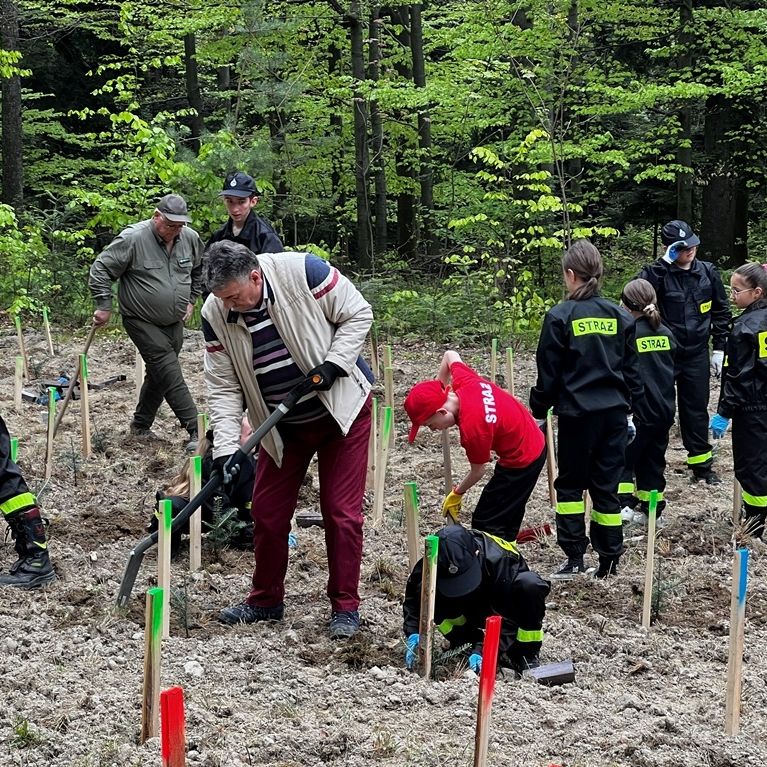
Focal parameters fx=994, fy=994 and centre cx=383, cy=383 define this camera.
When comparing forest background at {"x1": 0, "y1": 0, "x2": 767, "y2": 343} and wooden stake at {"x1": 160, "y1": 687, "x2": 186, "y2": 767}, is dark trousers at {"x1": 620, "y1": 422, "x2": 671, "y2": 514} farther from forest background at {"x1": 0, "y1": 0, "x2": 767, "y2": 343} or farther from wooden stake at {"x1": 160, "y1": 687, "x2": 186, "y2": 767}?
forest background at {"x1": 0, "y1": 0, "x2": 767, "y2": 343}

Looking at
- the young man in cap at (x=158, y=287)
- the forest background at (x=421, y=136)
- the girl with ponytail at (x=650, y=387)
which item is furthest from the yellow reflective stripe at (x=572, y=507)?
the forest background at (x=421, y=136)

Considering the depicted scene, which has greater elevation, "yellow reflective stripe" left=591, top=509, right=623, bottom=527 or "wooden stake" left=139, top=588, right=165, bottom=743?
"wooden stake" left=139, top=588, right=165, bottom=743

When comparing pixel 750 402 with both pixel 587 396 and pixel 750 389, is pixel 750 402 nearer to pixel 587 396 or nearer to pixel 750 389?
pixel 750 389

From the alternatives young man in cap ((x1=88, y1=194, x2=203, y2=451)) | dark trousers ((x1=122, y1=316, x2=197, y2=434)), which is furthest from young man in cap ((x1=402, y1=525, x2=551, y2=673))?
dark trousers ((x1=122, y1=316, x2=197, y2=434))

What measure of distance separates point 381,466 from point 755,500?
2290mm

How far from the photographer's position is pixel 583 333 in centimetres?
526

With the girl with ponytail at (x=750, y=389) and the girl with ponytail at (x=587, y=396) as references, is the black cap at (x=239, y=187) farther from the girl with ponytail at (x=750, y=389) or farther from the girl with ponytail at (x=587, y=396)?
the girl with ponytail at (x=750, y=389)

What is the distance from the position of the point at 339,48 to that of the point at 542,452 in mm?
15169

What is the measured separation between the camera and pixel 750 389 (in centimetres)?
594

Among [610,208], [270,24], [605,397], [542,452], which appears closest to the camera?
[542,452]

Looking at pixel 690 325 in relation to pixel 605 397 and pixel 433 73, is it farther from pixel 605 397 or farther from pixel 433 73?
pixel 433 73

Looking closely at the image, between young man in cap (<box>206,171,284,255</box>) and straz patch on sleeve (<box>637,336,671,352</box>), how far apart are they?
2415 mm

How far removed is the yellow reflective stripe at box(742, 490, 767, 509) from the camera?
6.03m

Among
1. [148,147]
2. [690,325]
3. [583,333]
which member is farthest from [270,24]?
[583,333]
